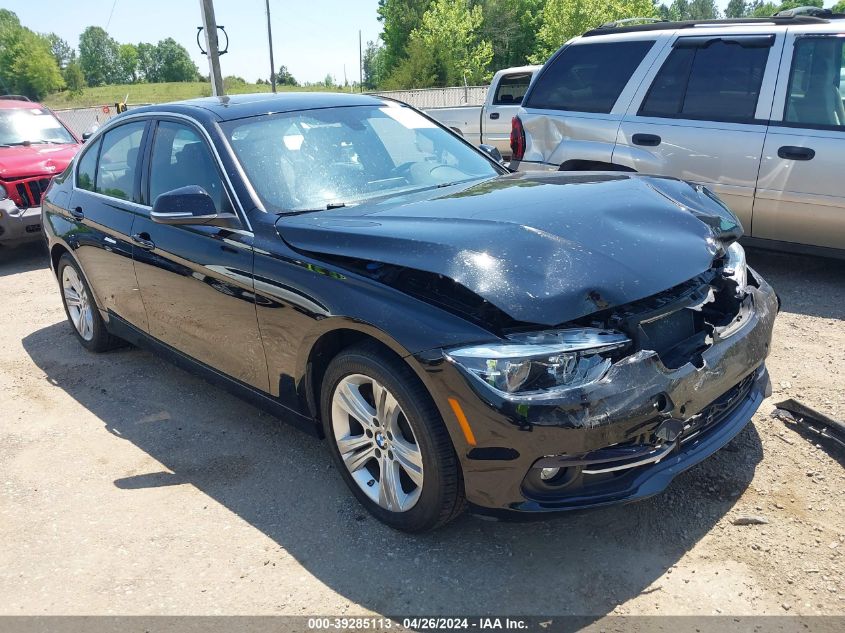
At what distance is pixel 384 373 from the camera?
2664mm

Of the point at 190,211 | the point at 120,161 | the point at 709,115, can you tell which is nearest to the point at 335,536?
the point at 190,211

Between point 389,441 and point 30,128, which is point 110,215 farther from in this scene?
point 30,128

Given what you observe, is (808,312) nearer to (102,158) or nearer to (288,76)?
(102,158)

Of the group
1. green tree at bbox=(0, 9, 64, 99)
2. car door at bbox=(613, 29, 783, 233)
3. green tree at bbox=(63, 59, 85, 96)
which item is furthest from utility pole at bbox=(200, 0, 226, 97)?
green tree at bbox=(0, 9, 64, 99)

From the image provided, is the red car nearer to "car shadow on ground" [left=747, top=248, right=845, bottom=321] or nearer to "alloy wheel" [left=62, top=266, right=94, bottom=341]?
"alloy wheel" [left=62, top=266, right=94, bottom=341]

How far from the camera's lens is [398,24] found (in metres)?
64.2

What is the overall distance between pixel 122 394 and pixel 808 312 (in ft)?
16.0

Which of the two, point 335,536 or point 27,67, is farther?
point 27,67

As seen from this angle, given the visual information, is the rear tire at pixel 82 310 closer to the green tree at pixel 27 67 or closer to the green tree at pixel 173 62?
the green tree at pixel 27 67

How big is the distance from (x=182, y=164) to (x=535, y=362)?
8.25ft

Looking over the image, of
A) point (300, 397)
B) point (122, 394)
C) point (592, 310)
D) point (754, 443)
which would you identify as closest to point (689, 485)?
point (754, 443)

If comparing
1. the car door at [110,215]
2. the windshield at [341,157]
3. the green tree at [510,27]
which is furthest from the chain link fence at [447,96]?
the green tree at [510,27]

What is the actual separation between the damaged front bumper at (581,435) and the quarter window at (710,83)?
3717 mm

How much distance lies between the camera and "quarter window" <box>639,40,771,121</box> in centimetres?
555
